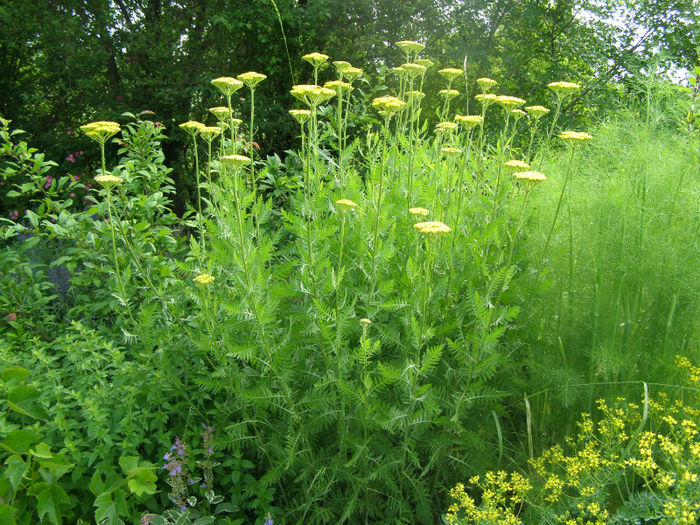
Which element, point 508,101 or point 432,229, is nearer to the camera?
point 432,229

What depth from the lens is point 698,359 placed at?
2111 millimetres

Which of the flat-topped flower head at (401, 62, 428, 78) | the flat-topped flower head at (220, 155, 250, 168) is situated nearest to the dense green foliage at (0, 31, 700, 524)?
the flat-topped flower head at (220, 155, 250, 168)

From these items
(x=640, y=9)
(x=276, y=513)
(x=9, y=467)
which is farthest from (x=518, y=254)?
(x=640, y=9)

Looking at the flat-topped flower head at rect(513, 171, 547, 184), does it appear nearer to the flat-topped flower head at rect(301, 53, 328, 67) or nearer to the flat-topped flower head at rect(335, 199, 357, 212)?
the flat-topped flower head at rect(335, 199, 357, 212)

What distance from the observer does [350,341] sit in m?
2.04

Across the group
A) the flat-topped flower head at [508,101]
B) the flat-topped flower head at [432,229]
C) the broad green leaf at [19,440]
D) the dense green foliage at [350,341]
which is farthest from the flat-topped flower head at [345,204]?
the broad green leaf at [19,440]

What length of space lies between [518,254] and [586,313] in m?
0.35

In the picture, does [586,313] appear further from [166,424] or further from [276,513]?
[166,424]

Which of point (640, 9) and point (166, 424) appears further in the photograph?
point (640, 9)

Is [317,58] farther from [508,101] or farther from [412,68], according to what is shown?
[508,101]

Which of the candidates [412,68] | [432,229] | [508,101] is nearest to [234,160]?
[432,229]

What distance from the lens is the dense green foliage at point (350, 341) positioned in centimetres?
173

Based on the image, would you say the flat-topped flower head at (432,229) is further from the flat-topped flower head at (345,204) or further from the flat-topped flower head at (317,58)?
the flat-topped flower head at (317,58)

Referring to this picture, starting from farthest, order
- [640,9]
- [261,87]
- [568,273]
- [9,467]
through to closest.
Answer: [261,87] < [640,9] < [568,273] < [9,467]
